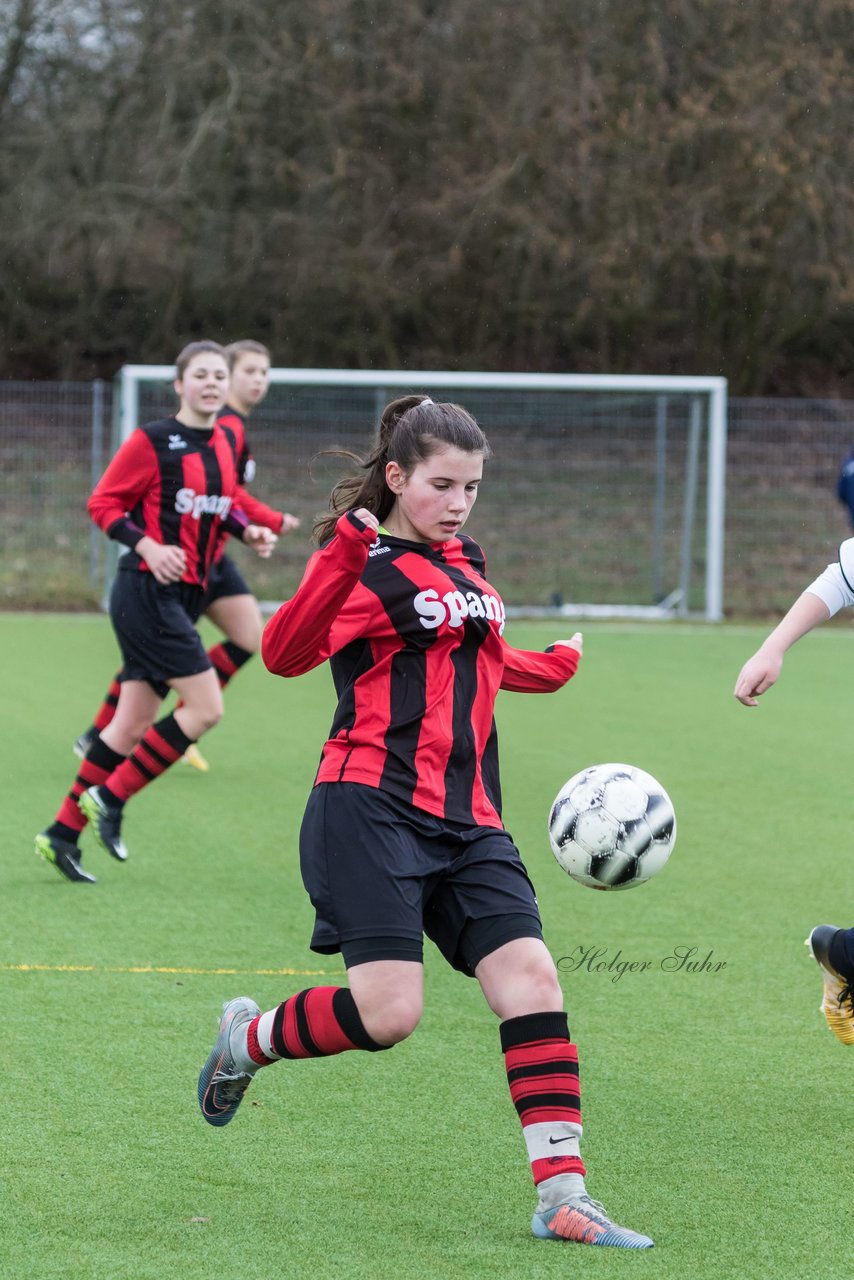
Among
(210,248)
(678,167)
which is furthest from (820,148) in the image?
(210,248)

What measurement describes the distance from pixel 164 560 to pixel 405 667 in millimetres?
2721

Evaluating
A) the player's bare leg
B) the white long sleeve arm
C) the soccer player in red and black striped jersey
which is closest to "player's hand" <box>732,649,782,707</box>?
the white long sleeve arm

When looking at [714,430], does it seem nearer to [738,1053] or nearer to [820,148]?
[820,148]

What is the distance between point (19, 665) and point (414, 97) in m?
11.3

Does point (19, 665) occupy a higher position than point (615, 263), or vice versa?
point (615, 263)

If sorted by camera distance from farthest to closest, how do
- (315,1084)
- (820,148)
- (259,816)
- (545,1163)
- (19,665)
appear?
(820,148) → (19,665) → (259,816) → (315,1084) → (545,1163)


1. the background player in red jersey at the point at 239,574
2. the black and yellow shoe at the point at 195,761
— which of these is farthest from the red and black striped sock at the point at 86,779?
the black and yellow shoe at the point at 195,761

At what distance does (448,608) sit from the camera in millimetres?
3160

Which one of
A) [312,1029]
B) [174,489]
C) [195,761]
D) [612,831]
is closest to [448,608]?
[612,831]

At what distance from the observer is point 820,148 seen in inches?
776

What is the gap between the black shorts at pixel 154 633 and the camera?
19.7 feet

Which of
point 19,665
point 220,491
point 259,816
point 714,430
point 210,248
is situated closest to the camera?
point 220,491

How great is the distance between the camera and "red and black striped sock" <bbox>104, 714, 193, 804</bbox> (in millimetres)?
5828

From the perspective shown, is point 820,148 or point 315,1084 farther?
point 820,148
